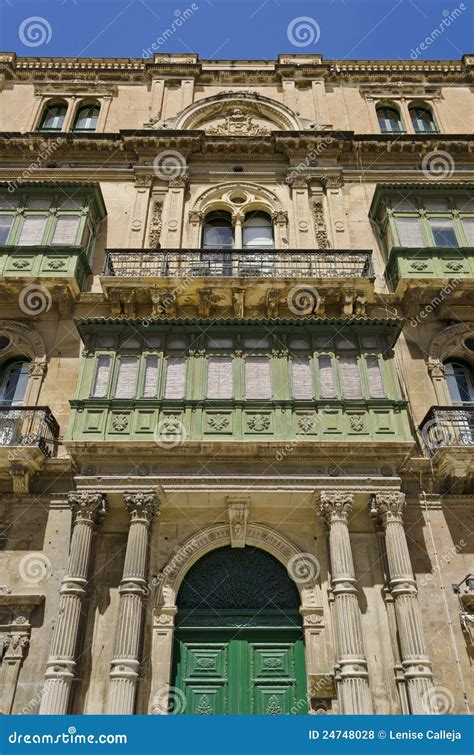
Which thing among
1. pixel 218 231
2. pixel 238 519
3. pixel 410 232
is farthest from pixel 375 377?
pixel 218 231

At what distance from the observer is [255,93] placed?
2344 cm

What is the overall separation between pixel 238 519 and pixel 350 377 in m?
4.09

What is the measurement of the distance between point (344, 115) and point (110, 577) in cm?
1901

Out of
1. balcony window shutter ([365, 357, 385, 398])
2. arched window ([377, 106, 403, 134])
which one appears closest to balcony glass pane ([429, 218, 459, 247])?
balcony window shutter ([365, 357, 385, 398])

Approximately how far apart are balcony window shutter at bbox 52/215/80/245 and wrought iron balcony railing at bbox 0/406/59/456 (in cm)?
576

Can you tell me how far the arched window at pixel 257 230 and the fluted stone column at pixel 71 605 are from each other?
1053 cm

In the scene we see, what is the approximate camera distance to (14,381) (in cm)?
1577

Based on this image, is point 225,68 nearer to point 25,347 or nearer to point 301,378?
point 25,347

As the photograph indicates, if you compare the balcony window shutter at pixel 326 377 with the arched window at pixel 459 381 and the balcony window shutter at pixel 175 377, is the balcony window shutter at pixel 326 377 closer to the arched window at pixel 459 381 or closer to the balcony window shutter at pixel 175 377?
the balcony window shutter at pixel 175 377

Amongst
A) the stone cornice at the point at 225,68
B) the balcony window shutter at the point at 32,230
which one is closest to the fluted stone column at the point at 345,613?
Answer: the balcony window shutter at the point at 32,230

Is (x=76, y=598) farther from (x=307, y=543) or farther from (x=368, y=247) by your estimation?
(x=368, y=247)

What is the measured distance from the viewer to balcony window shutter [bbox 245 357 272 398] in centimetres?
1330

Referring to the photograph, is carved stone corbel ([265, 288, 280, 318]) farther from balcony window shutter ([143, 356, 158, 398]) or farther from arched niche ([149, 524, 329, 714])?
arched niche ([149, 524, 329, 714])

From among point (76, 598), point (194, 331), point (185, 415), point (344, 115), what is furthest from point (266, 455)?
point (344, 115)
